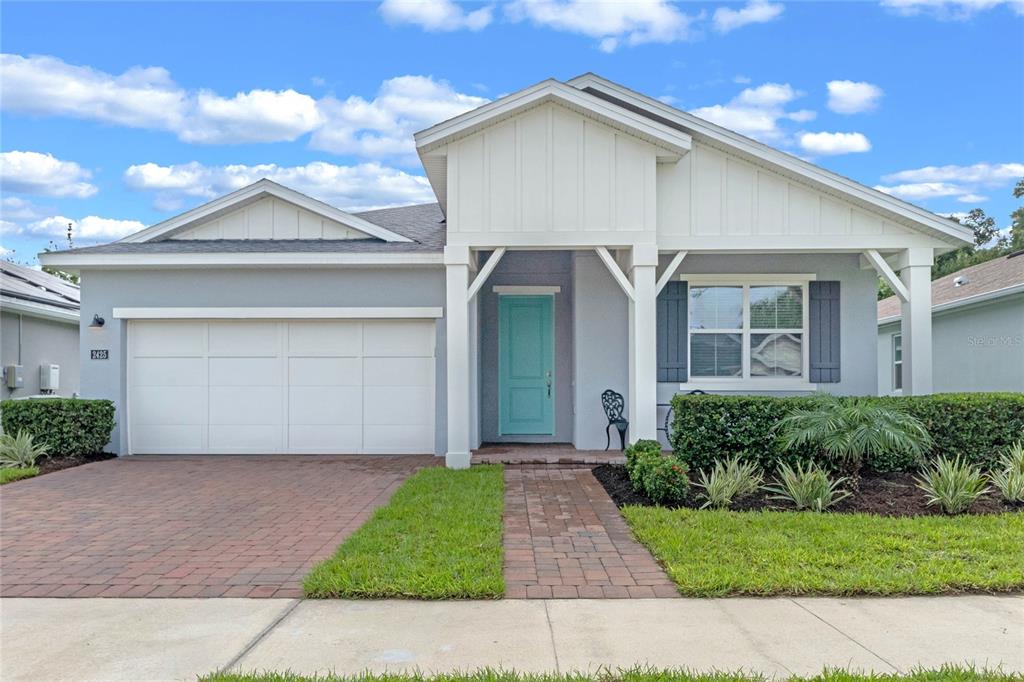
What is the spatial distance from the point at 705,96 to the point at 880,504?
12.9 m

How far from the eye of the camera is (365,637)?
12.0 feet

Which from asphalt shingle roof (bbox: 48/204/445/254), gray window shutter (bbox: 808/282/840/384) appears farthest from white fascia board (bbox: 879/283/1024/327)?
asphalt shingle roof (bbox: 48/204/445/254)

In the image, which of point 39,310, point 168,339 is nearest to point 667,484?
point 168,339

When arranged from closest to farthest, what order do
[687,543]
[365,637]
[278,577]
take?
1. [365,637]
2. [278,577]
3. [687,543]

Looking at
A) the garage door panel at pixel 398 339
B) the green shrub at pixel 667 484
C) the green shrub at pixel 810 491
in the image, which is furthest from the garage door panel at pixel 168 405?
the green shrub at pixel 810 491

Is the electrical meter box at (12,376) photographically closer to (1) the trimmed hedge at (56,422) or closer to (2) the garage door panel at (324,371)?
(1) the trimmed hedge at (56,422)

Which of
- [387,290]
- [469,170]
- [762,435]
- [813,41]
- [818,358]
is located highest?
[813,41]

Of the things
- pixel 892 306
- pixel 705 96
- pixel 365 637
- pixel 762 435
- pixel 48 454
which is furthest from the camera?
pixel 892 306

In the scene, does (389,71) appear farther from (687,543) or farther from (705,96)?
(687,543)

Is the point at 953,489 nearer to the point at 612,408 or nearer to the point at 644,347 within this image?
the point at 644,347

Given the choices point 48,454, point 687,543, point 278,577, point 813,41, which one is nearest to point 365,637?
point 278,577

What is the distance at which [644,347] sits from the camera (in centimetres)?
927

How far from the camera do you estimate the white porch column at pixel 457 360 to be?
9086 mm

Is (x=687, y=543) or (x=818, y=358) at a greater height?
(x=818, y=358)
